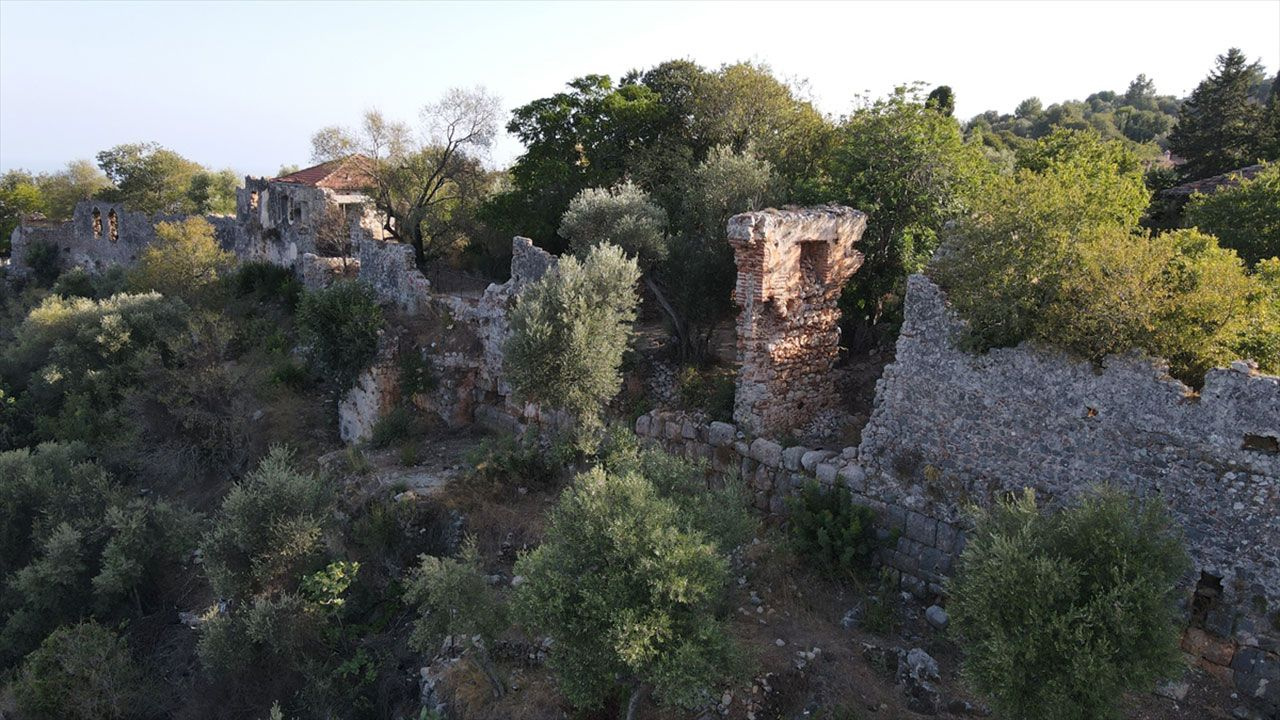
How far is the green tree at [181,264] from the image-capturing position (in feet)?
85.9

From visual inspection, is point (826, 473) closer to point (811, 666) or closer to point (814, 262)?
point (811, 666)

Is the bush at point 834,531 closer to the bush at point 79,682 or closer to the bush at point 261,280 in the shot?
the bush at point 79,682

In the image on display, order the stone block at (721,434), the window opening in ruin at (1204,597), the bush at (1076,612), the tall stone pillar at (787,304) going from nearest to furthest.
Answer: the bush at (1076,612) < the window opening in ruin at (1204,597) < the tall stone pillar at (787,304) < the stone block at (721,434)

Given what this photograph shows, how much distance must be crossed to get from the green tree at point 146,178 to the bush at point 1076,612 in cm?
4479

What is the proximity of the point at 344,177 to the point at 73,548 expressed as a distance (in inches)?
671

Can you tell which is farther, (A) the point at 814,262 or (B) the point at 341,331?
(B) the point at 341,331

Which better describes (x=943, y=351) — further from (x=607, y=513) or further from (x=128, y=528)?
(x=128, y=528)

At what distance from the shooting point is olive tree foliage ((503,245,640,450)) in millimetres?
13398

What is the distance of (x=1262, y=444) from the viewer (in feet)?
27.1

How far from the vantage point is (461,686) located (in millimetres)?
10203

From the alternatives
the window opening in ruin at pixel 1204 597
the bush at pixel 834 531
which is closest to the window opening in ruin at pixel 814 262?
the bush at pixel 834 531

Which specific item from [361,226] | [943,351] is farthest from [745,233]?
[361,226]

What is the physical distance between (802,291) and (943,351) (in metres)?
3.01

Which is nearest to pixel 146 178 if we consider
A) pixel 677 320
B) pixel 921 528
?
pixel 677 320
